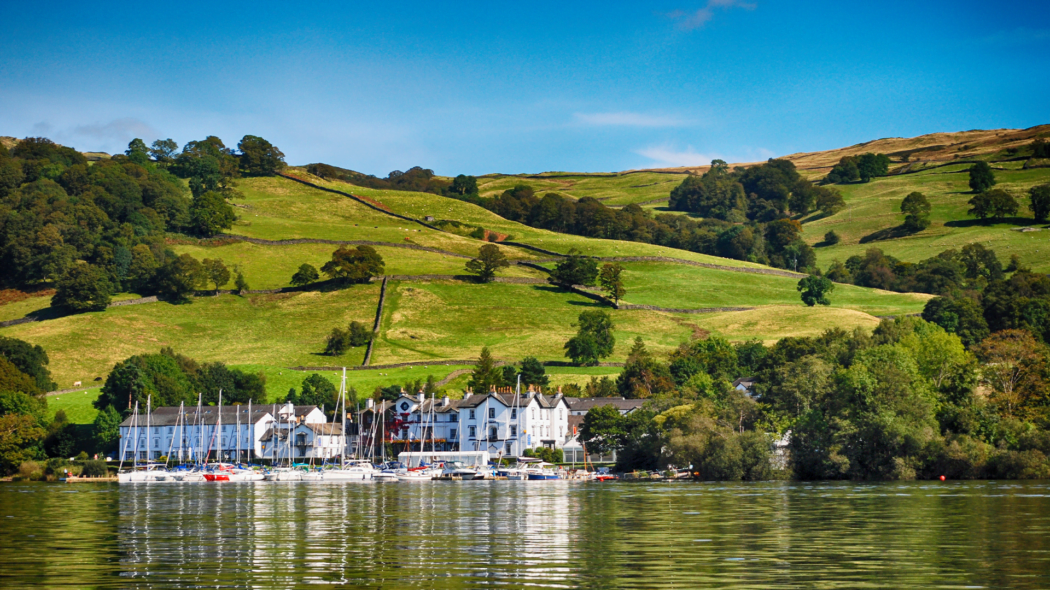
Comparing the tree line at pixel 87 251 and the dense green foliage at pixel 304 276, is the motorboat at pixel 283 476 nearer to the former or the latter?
the tree line at pixel 87 251

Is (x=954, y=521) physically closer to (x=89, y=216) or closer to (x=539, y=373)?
(x=539, y=373)

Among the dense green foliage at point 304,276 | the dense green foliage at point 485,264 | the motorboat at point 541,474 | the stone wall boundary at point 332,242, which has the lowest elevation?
the motorboat at point 541,474

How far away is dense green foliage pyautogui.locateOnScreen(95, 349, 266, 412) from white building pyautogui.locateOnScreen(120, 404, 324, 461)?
276 centimetres

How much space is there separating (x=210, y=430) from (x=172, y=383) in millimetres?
8998

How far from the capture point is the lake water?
78.1 feet

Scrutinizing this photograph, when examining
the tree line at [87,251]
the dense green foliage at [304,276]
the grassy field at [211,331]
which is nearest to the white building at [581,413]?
the grassy field at [211,331]

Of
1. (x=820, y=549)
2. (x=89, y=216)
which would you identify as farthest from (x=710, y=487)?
(x=89, y=216)

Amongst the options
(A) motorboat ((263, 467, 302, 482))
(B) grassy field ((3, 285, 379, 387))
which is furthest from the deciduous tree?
(A) motorboat ((263, 467, 302, 482))

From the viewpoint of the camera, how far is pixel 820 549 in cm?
2950

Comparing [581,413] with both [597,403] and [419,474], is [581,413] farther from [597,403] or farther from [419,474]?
[419,474]

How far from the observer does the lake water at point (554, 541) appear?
23812 mm

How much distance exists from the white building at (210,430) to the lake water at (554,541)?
198ft

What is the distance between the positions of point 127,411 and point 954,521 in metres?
103

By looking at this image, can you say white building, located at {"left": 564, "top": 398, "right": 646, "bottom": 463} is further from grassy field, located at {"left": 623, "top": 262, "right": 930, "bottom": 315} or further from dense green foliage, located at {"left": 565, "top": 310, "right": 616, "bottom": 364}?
grassy field, located at {"left": 623, "top": 262, "right": 930, "bottom": 315}
